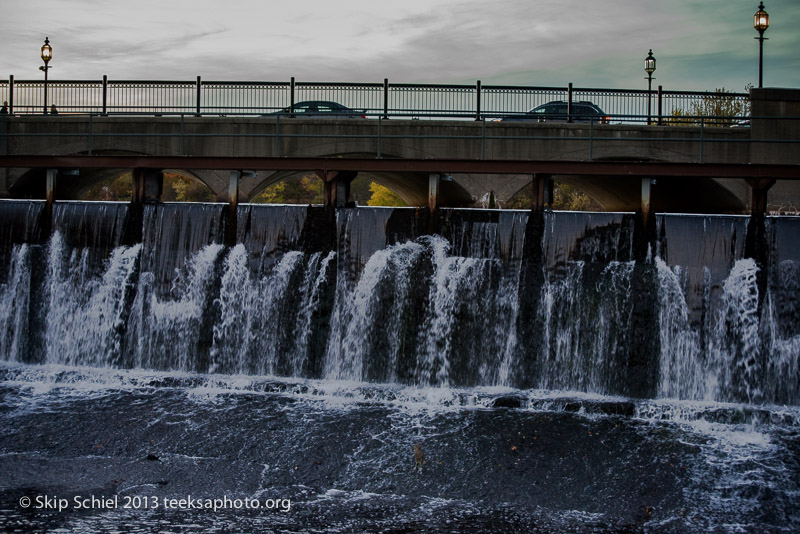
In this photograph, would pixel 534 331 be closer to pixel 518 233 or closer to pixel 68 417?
pixel 518 233

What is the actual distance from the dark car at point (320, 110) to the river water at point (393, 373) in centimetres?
743

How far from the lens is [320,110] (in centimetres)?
2947

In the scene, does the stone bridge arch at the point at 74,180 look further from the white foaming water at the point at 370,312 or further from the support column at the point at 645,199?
the support column at the point at 645,199

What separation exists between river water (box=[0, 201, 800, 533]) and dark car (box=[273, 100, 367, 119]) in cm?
743

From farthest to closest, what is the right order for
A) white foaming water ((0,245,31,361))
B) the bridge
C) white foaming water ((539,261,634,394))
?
the bridge, white foaming water ((0,245,31,361)), white foaming water ((539,261,634,394))

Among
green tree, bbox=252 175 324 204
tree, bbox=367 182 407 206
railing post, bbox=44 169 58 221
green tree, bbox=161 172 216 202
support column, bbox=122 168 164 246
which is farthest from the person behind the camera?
green tree, bbox=161 172 216 202

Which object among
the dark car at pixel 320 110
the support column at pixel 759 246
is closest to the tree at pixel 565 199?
the dark car at pixel 320 110

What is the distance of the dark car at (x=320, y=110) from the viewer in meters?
27.8

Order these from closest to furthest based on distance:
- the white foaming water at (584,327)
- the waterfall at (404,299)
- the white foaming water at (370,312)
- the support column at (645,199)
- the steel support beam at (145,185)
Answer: the waterfall at (404,299)
the white foaming water at (584,327)
the support column at (645,199)
the white foaming water at (370,312)
the steel support beam at (145,185)

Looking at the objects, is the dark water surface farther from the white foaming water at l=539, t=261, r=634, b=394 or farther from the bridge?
the bridge

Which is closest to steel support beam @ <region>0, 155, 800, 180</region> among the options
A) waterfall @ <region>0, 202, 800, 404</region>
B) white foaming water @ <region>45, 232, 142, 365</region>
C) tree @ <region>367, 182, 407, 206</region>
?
waterfall @ <region>0, 202, 800, 404</region>

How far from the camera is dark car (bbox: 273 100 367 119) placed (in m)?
A: 27.8

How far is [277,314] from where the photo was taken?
66.5 ft

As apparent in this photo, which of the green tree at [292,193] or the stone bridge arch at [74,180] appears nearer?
the stone bridge arch at [74,180]
